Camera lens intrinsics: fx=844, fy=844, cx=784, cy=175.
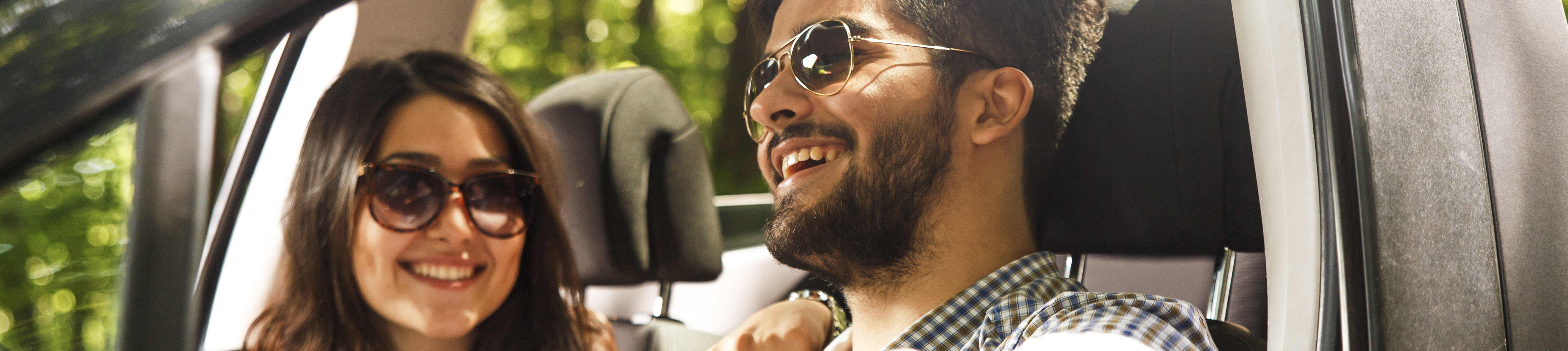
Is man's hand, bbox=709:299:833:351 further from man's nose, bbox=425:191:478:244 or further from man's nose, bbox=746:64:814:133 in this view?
man's nose, bbox=425:191:478:244

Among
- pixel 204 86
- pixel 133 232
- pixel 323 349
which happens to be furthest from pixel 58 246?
pixel 323 349

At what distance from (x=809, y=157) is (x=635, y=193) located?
2.81 feet

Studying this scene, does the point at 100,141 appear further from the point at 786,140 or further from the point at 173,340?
the point at 786,140

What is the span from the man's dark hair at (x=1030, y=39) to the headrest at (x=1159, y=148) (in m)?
0.03

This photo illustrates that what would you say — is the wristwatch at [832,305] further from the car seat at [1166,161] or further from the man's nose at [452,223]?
the man's nose at [452,223]

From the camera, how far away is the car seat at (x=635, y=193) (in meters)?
2.31

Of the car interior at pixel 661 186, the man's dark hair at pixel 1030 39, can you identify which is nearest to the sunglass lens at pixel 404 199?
the car interior at pixel 661 186

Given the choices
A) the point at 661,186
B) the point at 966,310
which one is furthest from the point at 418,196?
the point at 966,310

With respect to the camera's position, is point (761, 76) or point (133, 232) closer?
point (133, 232)

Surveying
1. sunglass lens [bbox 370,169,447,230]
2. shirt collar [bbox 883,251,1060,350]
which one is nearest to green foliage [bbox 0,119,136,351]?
sunglass lens [bbox 370,169,447,230]

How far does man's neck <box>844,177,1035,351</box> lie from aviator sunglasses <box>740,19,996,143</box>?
0.28 meters

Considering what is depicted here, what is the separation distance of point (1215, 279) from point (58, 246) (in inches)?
64.0

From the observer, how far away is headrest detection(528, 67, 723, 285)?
7.58 ft

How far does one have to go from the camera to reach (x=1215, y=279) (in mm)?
1427
